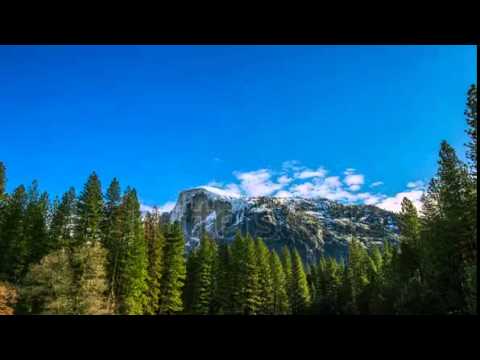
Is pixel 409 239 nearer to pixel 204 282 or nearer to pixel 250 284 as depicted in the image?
pixel 250 284

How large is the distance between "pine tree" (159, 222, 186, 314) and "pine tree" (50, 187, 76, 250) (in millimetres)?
9850

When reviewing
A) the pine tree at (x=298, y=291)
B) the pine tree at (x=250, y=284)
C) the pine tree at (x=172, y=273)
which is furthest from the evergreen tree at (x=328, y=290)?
the pine tree at (x=172, y=273)

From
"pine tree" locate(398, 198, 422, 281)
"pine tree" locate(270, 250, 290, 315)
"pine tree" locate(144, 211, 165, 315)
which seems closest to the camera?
"pine tree" locate(398, 198, 422, 281)

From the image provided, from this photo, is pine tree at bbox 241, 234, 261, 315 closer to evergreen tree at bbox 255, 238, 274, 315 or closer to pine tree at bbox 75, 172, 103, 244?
evergreen tree at bbox 255, 238, 274, 315

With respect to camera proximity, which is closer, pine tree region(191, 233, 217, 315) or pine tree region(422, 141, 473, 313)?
pine tree region(422, 141, 473, 313)

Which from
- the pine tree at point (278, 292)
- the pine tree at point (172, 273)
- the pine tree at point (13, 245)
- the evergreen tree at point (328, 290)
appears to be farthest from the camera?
the pine tree at point (278, 292)

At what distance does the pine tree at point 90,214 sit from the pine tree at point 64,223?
92 centimetres

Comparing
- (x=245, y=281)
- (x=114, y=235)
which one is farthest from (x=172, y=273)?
(x=245, y=281)

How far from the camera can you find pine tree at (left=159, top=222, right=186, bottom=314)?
3562 cm

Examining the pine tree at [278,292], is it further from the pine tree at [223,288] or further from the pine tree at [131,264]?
the pine tree at [131,264]

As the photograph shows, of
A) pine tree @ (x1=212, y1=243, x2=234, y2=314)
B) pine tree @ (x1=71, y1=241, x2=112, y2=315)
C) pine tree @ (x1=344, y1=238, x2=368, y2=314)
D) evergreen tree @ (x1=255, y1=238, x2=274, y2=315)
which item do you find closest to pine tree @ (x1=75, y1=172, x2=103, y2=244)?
pine tree @ (x1=71, y1=241, x2=112, y2=315)

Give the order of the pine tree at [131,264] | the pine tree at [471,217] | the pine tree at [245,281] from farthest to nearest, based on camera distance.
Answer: the pine tree at [245,281], the pine tree at [131,264], the pine tree at [471,217]

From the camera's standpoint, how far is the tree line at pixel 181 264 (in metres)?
22.9
